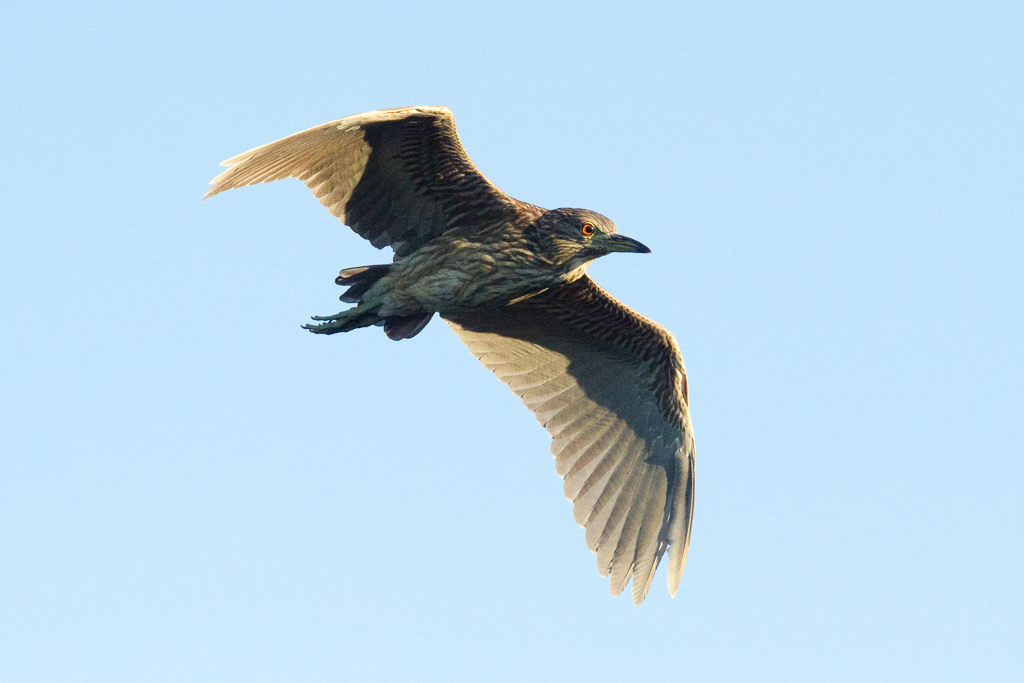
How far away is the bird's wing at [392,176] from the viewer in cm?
1043

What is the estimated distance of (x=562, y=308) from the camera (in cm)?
1242

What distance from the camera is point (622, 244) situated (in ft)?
35.8

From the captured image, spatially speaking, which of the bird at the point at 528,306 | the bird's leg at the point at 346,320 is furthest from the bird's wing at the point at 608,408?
the bird's leg at the point at 346,320

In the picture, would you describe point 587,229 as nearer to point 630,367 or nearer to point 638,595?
point 630,367

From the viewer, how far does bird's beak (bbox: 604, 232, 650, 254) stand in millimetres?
10914

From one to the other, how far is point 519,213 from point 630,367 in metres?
2.48

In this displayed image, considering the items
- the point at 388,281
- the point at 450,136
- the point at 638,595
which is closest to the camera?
the point at 450,136

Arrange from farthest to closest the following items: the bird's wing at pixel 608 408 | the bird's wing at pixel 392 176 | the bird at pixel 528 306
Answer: the bird's wing at pixel 608 408, the bird at pixel 528 306, the bird's wing at pixel 392 176

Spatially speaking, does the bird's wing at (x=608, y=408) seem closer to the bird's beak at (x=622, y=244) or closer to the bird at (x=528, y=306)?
the bird at (x=528, y=306)

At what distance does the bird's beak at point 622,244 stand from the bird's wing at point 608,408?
123cm

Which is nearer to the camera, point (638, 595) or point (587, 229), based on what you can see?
point (587, 229)

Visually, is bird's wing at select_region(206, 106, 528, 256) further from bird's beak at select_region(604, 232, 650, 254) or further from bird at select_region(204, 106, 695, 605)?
bird's beak at select_region(604, 232, 650, 254)

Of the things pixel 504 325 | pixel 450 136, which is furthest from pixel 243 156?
pixel 504 325

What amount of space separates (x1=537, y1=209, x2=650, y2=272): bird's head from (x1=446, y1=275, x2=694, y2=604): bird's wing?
1.21 metres
